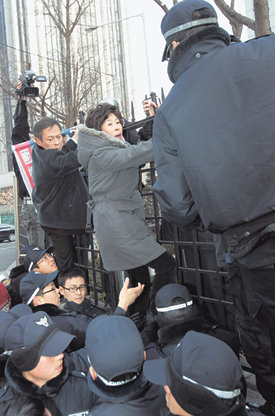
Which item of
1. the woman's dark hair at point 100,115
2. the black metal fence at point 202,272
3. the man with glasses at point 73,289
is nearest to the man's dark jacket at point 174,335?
the black metal fence at point 202,272

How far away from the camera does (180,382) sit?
145 cm

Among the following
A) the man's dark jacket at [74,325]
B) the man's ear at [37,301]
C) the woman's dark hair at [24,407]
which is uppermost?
the man's ear at [37,301]

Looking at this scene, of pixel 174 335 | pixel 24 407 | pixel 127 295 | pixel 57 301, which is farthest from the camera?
pixel 57 301

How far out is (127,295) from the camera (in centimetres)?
291

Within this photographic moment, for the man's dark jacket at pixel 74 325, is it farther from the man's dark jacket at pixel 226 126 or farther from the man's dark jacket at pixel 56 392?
the man's dark jacket at pixel 226 126

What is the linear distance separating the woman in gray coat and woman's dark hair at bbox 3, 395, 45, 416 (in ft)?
4.55

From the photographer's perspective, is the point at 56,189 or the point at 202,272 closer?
the point at 202,272

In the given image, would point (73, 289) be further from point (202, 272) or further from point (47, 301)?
point (202, 272)

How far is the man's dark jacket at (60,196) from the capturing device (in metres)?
3.84

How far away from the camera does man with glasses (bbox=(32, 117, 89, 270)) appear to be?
3795 mm

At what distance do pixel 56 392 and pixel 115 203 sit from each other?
1409 mm

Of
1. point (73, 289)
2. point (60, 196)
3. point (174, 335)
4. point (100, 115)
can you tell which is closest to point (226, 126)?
point (174, 335)

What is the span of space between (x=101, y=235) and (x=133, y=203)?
37 centimetres

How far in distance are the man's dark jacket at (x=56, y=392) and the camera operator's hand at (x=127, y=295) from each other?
771 millimetres
